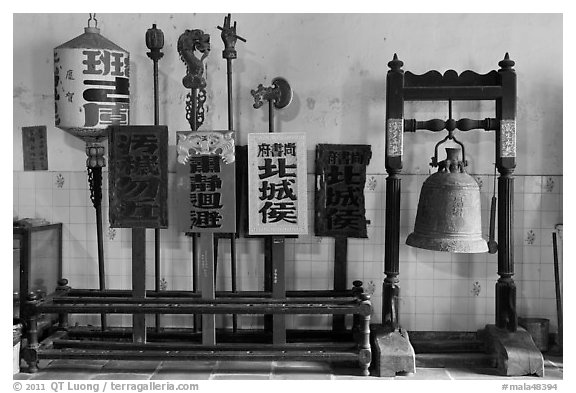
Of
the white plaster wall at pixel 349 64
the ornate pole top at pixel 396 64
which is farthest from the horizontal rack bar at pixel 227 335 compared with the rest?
the ornate pole top at pixel 396 64

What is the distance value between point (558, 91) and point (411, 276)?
163 cm

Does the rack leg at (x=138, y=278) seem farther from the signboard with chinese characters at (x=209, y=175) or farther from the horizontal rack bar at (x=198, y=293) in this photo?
the signboard with chinese characters at (x=209, y=175)

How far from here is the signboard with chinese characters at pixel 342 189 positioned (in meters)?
3.95

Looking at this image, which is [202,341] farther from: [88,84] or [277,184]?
[88,84]

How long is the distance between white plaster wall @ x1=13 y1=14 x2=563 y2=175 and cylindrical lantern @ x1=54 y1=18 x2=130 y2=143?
31cm

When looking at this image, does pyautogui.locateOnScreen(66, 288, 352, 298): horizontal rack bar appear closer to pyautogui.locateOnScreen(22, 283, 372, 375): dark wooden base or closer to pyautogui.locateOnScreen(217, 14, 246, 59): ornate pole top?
pyautogui.locateOnScreen(22, 283, 372, 375): dark wooden base

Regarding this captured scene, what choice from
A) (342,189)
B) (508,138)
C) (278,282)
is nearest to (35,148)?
(278,282)

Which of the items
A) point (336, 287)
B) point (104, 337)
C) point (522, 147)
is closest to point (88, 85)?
point (104, 337)

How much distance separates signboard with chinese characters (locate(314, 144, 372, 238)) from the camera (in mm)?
3945

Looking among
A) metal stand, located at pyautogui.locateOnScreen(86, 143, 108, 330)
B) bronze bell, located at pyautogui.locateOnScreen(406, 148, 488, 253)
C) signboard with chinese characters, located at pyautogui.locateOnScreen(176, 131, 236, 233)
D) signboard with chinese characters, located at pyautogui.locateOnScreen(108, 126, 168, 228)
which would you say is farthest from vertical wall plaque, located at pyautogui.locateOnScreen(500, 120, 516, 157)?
metal stand, located at pyautogui.locateOnScreen(86, 143, 108, 330)

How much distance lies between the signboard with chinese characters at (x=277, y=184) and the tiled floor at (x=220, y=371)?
86cm

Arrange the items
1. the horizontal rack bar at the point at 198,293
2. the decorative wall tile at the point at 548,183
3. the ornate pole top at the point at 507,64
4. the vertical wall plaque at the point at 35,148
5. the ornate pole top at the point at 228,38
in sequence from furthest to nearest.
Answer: the vertical wall plaque at the point at 35,148 < the decorative wall tile at the point at 548,183 < the horizontal rack bar at the point at 198,293 < the ornate pole top at the point at 228,38 < the ornate pole top at the point at 507,64

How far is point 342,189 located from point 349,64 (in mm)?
875

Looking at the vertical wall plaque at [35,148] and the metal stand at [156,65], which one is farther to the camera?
the vertical wall plaque at [35,148]
